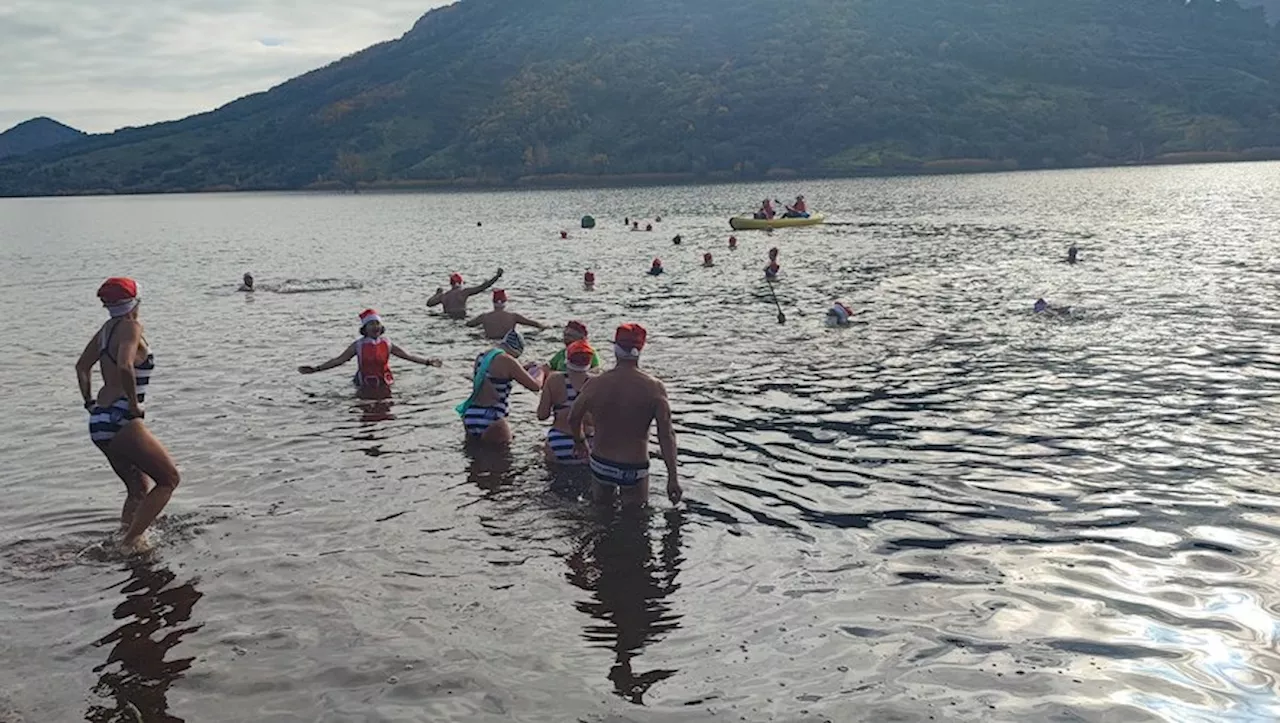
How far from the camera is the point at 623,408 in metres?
10.9

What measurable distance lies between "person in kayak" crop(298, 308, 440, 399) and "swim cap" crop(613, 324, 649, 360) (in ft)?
23.5

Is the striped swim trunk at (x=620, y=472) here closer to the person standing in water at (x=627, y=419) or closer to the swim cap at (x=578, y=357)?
the person standing in water at (x=627, y=419)

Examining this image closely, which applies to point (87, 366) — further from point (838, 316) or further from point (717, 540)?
point (838, 316)

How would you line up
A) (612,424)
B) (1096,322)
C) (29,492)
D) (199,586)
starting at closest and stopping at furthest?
(199,586) → (612,424) → (29,492) → (1096,322)

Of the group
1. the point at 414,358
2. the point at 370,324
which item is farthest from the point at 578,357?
the point at 370,324

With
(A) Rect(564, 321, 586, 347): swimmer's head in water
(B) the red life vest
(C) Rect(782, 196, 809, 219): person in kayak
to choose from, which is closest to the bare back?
(A) Rect(564, 321, 586, 347): swimmer's head in water

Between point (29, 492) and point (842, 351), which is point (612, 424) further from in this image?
point (842, 351)

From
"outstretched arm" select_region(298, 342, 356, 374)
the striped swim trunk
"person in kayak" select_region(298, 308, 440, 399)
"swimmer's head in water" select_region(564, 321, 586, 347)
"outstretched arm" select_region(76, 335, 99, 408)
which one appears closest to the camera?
"outstretched arm" select_region(76, 335, 99, 408)

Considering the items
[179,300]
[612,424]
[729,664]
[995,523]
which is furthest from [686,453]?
[179,300]

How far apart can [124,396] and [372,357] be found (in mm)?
8042

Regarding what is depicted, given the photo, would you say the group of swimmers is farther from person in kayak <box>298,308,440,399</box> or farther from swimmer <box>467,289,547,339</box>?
swimmer <box>467,289,547,339</box>

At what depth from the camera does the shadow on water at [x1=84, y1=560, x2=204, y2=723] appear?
7.34 m

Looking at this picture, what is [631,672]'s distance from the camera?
789 centimetres

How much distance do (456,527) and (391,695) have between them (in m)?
3.83
